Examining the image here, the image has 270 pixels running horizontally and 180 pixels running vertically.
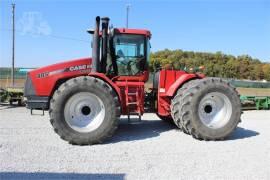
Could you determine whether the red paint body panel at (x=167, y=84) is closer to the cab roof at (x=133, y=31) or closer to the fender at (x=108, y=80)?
the cab roof at (x=133, y=31)

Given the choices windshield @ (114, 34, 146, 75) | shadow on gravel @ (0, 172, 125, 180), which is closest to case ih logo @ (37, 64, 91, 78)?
windshield @ (114, 34, 146, 75)

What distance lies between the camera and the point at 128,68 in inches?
358

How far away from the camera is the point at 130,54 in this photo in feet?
29.7

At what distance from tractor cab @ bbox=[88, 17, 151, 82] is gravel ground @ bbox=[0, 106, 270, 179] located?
5.00ft

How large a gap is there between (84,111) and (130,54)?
6.31ft

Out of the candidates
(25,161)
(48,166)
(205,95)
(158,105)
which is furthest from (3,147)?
(205,95)

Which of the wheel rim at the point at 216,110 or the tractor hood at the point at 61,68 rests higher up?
the tractor hood at the point at 61,68

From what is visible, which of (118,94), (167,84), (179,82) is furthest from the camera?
(167,84)

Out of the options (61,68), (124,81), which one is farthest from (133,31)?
(61,68)

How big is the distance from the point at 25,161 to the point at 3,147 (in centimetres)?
129

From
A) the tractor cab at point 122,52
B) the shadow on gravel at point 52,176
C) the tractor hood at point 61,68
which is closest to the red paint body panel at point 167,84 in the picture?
the tractor cab at point 122,52

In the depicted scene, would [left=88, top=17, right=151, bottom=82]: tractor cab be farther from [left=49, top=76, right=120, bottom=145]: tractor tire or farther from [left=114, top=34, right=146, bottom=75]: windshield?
[left=49, top=76, right=120, bottom=145]: tractor tire

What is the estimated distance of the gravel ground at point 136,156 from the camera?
575 centimetres

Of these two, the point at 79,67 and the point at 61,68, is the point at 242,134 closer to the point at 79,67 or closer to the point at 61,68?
the point at 79,67
